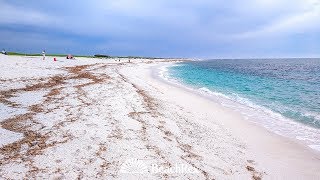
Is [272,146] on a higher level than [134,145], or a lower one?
lower

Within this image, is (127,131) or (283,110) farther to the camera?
(283,110)

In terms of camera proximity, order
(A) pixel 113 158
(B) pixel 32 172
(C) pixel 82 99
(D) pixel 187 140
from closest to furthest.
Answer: (B) pixel 32 172 < (A) pixel 113 158 < (D) pixel 187 140 < (C) pixel 82 99

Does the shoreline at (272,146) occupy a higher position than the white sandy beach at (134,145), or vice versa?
the white sandy beach at (134,145)

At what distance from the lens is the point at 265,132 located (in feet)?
35.9

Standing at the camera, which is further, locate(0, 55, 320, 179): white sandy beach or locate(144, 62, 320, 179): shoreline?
locate(144, 62, 320, 179): shoreline

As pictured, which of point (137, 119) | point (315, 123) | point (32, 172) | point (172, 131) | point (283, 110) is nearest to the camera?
point (32, 172)

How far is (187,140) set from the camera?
8.77 metres

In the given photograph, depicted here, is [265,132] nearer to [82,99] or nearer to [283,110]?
[283,110]

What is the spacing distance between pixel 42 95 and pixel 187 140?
31.3ft

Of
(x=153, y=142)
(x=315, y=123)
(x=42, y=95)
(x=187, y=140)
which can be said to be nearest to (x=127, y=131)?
(x=153, y=142)

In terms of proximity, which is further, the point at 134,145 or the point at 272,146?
the point at 272,146

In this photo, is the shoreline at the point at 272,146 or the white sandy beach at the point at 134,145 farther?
the shoreline at the point at 272,146

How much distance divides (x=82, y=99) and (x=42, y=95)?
2588 millimetres

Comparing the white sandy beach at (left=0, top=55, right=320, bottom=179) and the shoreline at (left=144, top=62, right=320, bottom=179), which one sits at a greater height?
the white sandy beach at (left=0, top=55, right=320, bottom=179)
